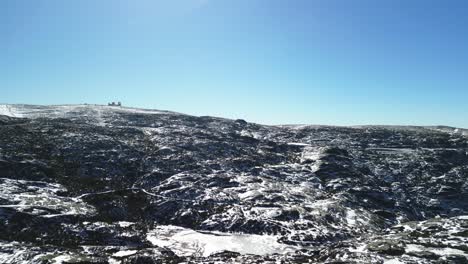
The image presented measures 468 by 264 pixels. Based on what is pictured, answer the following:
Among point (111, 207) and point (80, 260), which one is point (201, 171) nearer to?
point (111, 207)

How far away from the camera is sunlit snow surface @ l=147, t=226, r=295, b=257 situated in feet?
121

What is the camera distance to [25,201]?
141 feet

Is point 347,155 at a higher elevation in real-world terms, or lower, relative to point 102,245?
higher

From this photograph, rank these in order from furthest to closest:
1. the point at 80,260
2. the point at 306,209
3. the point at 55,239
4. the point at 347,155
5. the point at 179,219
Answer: the point at 347,155
the point at 306,209
the point at 179,219
the point at 55,239
the point at 80,260

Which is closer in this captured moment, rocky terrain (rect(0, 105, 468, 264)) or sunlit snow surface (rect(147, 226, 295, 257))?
rocky terrain (rect(0, 105, 468, 264))

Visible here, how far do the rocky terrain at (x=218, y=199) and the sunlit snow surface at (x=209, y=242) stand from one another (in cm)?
20

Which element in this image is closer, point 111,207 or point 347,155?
point 111,207

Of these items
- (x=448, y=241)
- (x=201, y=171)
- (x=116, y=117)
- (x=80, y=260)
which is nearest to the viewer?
(x=80, y=260)

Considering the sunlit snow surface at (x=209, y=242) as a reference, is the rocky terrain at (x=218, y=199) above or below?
above

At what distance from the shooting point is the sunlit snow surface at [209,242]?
121 ft

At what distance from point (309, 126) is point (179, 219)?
289 feet

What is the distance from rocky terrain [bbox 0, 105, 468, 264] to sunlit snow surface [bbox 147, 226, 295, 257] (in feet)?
0.64

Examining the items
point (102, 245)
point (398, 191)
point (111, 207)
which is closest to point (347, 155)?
point (398, 191)

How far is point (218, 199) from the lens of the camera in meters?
51.8
